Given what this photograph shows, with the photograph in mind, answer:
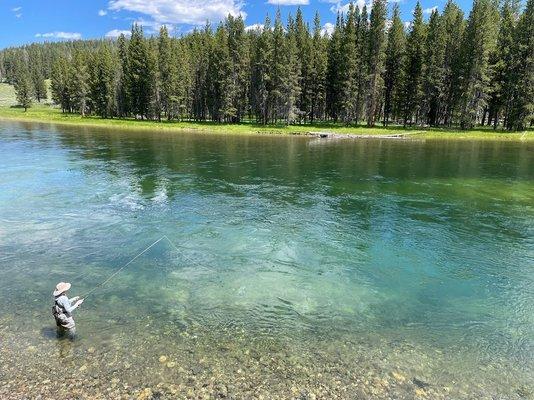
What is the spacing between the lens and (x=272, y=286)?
17.9 meters

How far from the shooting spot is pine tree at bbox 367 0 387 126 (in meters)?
96.8

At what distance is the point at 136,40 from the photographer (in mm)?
122812

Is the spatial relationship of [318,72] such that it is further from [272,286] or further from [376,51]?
[272,286]

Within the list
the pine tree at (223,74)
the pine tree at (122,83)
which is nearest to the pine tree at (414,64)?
the pine tree at (223,74)

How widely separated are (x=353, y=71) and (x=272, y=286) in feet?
298

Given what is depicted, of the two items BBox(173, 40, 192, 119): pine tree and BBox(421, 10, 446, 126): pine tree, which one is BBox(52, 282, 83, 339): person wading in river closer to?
BBox(421, 10, 446, 126): pine tree

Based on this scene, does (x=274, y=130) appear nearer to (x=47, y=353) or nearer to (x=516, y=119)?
(x=516, y=119)

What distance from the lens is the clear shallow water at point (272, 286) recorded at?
12023 mm

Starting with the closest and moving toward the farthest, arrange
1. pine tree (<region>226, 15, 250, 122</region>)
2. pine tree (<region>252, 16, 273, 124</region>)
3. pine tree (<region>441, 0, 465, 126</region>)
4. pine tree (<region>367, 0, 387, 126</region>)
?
pine tree (<region>441, 0, 465, 126</region>)
pine tree (<region>367, 0, 387, 126</region>)
pine tree (<region>252, 16, 273, 124</region>)
pine tree (<region>226, 15, 250, 122</region>)

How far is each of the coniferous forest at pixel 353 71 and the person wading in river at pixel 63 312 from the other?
90655 mm

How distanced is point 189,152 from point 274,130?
38.7m

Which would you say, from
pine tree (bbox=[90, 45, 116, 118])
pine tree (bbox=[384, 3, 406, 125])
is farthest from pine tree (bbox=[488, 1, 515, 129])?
pine tree (bbox=[90, 45, 116, 118])

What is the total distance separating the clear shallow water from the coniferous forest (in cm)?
6196

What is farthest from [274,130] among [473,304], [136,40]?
[473,304]
